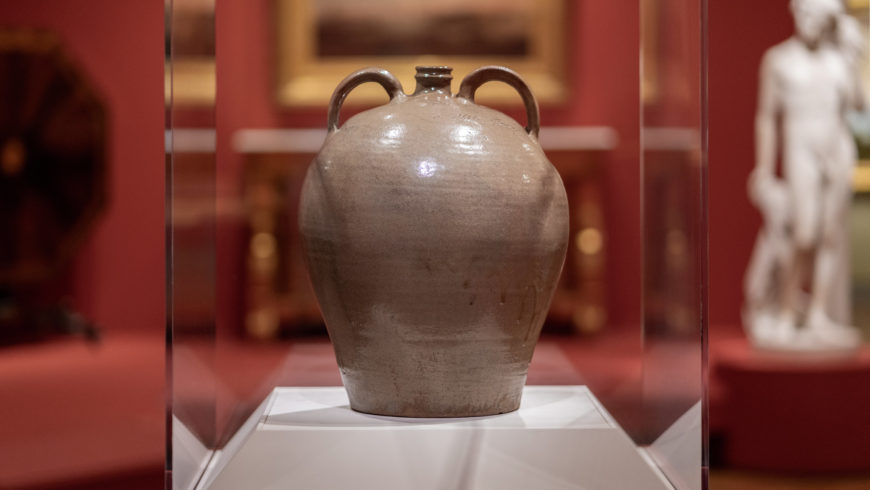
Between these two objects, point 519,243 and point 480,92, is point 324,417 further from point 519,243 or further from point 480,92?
point 480,92

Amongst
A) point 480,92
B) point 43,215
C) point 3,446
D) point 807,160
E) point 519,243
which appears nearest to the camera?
point 519,243

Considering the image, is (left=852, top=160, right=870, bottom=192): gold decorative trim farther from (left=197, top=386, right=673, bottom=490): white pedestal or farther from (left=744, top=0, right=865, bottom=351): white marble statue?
(left=197, top=386, right=673, bottom=490): white pedestal

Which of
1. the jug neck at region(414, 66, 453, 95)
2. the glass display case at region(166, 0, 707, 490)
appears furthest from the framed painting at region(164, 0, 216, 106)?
the jug neck at region(414, 66, 453, 95)

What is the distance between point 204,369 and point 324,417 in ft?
0.78

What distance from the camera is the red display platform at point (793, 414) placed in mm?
2764

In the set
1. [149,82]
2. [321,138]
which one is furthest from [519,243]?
[149,82]

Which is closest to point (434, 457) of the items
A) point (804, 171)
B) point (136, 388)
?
point (136, 388)

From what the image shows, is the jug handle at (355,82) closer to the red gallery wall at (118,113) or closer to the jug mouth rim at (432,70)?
the jug mouth rim at (432,70)

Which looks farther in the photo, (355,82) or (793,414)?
(793,414)

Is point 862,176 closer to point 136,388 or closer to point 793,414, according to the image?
point 793,414

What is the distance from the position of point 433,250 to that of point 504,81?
0.32m

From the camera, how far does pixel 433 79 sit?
147cm

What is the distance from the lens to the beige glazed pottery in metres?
1.32

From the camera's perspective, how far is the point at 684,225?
141 cm
